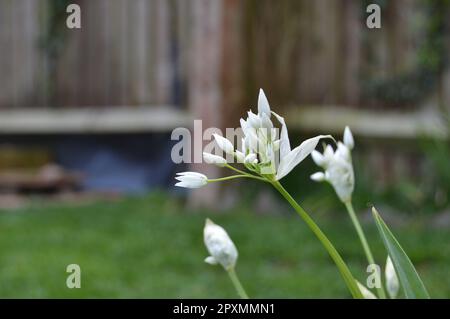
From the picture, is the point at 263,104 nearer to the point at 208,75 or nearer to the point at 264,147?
the point at 264,147

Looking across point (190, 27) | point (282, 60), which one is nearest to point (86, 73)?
point (190, 27)

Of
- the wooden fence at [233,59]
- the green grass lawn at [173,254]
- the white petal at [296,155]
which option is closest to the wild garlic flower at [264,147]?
the white petal at [296,155]

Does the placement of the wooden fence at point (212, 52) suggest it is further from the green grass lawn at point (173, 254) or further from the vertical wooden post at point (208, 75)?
the green grass lawn at point (173, 254)

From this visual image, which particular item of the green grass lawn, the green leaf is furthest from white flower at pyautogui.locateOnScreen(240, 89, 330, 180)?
the green grass lawn

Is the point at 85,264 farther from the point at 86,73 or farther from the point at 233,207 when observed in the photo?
the point at 86,73

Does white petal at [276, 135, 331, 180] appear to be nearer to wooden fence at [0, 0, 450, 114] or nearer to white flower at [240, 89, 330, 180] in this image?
white flower at [240, 89, 330, 180]

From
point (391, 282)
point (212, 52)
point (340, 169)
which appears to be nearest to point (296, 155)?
point (340, 169)
